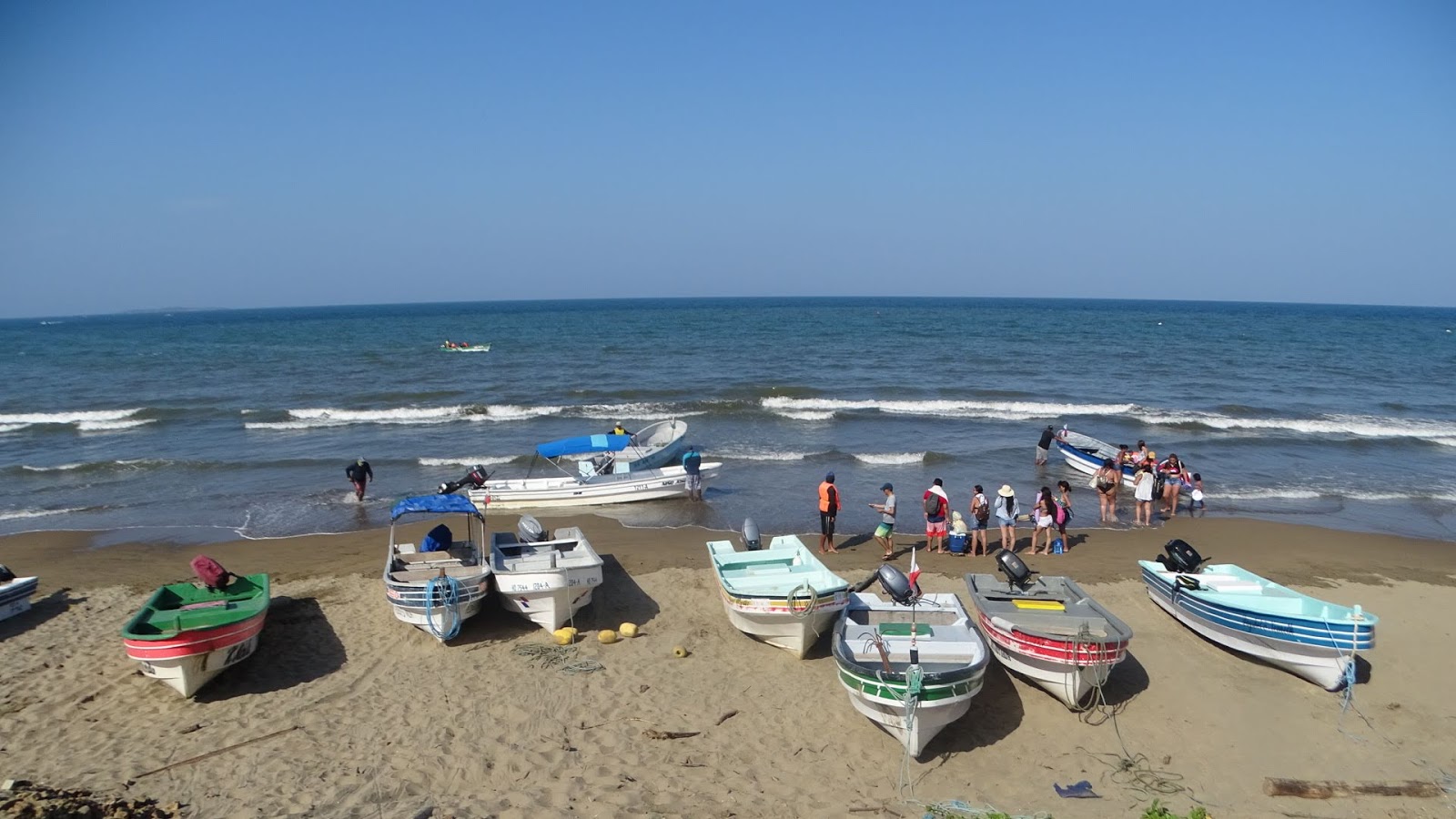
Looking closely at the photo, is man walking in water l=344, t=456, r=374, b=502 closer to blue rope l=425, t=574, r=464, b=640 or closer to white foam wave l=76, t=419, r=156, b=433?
blue rope l=425, t=574, r=464, b=640

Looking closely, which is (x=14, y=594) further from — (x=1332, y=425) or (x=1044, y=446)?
(x=1332, y=425)

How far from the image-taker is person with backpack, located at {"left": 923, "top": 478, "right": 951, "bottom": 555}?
13406 mm

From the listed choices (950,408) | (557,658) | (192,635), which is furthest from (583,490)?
(950,408)

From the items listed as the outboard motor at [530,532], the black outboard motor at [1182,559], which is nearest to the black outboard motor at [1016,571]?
the black outboard motor at [1182,559]

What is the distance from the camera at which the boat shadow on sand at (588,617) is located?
10.4m

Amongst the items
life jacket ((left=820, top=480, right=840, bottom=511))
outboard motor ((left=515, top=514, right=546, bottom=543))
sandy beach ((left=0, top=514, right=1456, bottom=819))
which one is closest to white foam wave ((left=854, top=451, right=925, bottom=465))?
life jacket ((left=820, top=480, right=840, bottom=511))

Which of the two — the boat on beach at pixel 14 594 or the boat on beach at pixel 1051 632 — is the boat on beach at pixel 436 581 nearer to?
the boat on beach at pixel 14 594

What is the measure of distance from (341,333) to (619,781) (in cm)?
7006

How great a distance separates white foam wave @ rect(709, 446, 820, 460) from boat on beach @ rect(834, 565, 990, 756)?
11.4 m

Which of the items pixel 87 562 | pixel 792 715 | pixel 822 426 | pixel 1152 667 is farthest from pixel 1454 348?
pixel 87 562

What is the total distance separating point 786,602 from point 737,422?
17779mm

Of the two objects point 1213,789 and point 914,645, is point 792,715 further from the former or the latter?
point 1213,789

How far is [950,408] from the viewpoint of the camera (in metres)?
29.1

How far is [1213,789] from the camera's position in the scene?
24.3ft
